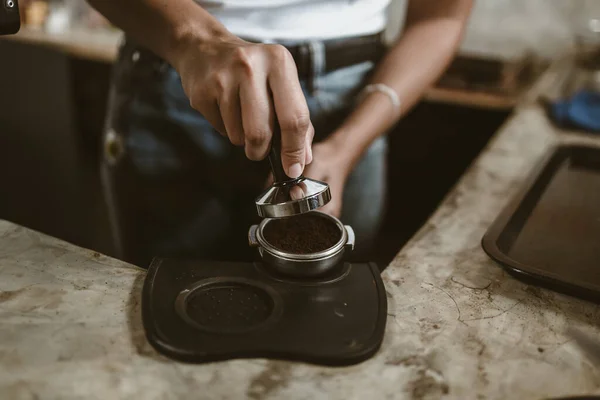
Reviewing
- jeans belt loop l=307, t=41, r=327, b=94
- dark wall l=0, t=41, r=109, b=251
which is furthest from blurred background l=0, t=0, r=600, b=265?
jeans belt loop l=307, t=41, r=327, b=94

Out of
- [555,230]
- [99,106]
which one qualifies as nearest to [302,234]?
[555,230]

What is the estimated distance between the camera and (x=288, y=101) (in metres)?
0.69

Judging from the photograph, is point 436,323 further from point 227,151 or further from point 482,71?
point 482,71

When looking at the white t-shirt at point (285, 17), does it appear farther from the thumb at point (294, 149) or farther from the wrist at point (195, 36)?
the thumb at point (294, 149)

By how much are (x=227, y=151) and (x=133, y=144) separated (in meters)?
0.18

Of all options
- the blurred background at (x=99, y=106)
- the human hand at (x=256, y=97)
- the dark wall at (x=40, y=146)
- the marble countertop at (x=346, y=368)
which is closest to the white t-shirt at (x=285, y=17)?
the human hand at (x=256, y=97)

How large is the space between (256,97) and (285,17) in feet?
1.33

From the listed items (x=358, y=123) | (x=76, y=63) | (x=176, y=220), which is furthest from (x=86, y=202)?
(x=358, y=123)

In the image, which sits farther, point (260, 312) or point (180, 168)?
point (180, 168)

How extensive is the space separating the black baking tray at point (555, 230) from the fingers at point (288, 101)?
33 cm

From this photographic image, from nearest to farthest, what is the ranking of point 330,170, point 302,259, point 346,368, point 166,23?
point 346,368 → point 302,259 → point 166,23 → point 330,170

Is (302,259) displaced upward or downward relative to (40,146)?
upward

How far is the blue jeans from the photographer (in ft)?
3.53

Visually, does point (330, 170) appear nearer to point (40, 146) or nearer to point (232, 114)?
point (232, 114)
